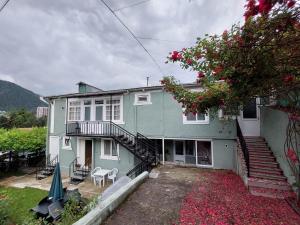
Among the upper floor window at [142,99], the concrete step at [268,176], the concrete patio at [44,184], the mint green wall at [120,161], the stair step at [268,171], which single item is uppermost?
the upper floor window at [142,99]

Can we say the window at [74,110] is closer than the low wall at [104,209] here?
No

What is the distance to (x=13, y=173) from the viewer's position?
15.6 meters

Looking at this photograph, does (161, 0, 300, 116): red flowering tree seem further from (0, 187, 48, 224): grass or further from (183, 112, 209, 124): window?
(0, 187, 48, 224): grass

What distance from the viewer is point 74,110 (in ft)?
48.4

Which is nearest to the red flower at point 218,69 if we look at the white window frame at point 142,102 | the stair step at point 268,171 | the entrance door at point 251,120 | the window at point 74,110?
the stair step at point 268,171

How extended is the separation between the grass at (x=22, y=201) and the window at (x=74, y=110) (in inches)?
234

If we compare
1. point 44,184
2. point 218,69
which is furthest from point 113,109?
point 218,69

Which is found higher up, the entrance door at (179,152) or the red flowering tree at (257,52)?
the red flowering tree at (257,52)

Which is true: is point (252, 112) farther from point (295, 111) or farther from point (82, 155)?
point (82, 155)

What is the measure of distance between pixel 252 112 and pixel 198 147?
4089 millimetres

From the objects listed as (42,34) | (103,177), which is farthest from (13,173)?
(42,34)

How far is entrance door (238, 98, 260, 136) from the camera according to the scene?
10.6 m

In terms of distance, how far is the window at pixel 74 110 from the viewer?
575 inches

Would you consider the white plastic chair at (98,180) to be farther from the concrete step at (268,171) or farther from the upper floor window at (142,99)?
the concrete step at (268,171)
